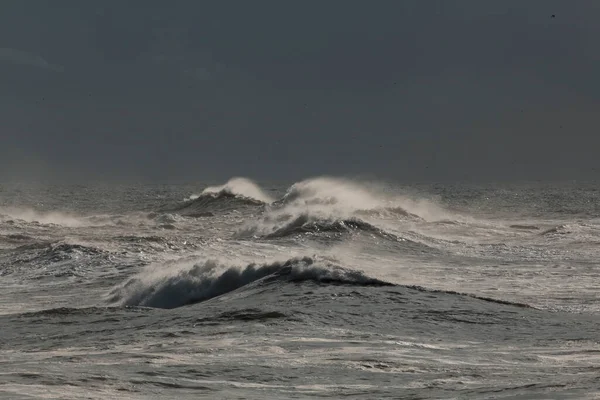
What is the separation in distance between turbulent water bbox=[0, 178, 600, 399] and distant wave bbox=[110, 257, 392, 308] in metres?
0.04

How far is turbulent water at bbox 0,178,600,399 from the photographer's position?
8.49 metres

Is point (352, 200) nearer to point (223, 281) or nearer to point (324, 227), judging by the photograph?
point (324, 227)

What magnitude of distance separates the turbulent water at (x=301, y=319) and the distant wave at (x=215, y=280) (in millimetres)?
39

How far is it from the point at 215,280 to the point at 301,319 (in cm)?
481

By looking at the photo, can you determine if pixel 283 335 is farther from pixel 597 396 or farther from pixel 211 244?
pixel 211 244

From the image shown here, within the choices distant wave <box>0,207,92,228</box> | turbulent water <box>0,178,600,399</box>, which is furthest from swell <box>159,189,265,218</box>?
turbulent water <box>0,178,600,399</box>

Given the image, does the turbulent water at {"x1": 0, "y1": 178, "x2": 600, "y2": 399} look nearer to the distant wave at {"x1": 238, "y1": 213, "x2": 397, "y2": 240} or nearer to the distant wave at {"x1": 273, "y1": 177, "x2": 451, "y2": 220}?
the distant wave at {"x1": 238, "y1": 213, "x2": 397, "y2": 240}

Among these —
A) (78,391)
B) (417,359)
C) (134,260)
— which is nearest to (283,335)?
(417,359)

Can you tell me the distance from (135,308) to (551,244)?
18.0m

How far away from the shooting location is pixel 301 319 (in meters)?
12.2

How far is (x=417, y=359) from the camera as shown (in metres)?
9.67

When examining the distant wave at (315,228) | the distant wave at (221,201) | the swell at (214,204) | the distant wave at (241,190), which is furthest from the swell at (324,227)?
the distant wave at (241,190)

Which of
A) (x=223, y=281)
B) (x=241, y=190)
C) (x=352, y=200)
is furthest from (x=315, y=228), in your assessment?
(x=241, y=190)

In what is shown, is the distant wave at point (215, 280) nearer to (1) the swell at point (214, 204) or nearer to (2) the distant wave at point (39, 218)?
(2) the distant wave at point (39, 218)
